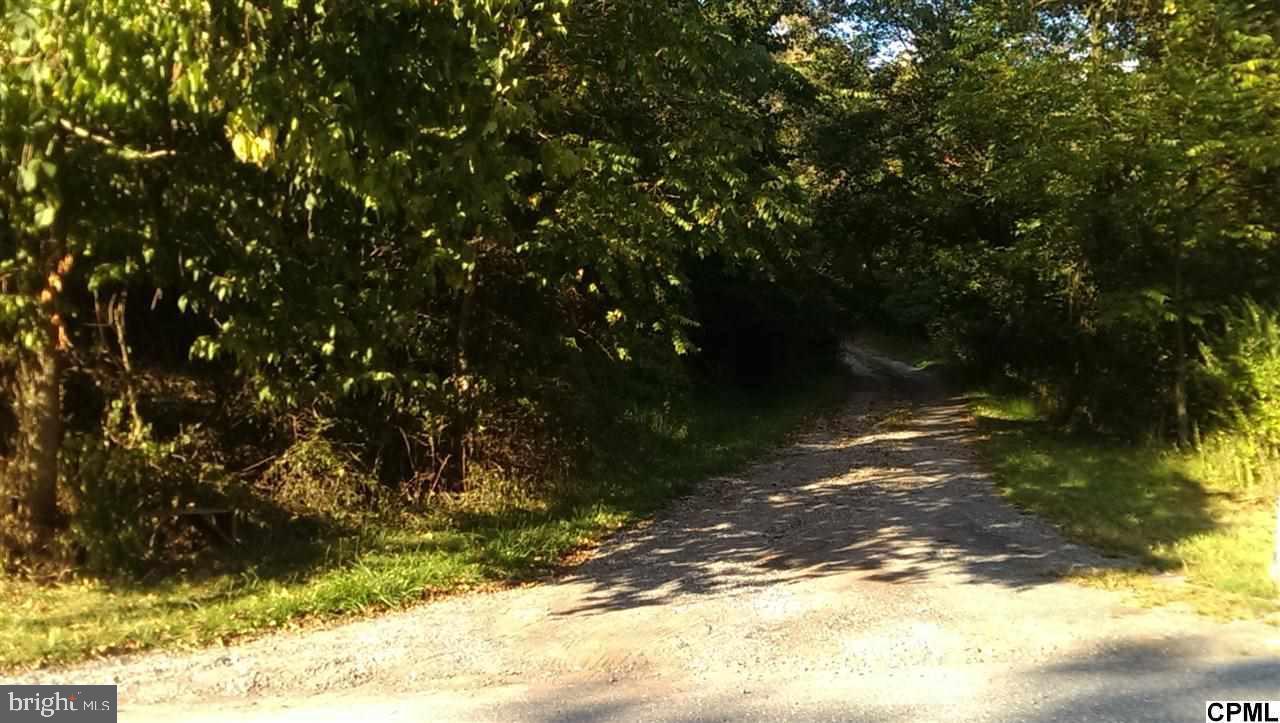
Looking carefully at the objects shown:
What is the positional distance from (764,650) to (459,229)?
443 cm

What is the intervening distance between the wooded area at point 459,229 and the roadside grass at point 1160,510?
66 centimetres

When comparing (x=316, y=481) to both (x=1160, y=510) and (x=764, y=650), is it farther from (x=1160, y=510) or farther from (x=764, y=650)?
(x=1160, y=510)

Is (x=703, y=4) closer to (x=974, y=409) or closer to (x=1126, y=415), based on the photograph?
(x=1126, y=415)

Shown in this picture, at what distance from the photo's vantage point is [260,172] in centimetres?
696

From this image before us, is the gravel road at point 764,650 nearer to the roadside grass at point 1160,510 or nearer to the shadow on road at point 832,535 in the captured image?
the shadow on road at point 832,535

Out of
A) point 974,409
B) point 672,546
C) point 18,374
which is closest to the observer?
point 18,374

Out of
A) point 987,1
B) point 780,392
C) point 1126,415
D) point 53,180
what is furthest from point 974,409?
point 53,180

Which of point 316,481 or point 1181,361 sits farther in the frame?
point 1181,361

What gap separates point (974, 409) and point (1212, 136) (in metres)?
10.1

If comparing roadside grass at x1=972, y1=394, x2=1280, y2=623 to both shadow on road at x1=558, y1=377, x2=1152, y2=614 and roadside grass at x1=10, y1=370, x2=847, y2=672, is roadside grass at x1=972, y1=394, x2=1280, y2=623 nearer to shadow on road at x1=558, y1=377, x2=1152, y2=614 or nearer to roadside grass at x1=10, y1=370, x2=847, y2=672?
shadow on road at x1=558, y1=377, x2=1152, y2=614

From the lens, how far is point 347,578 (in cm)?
766

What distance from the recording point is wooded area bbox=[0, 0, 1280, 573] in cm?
554

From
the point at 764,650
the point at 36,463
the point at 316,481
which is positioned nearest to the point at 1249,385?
the point at 764,650

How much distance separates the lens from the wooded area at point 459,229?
5.54m
